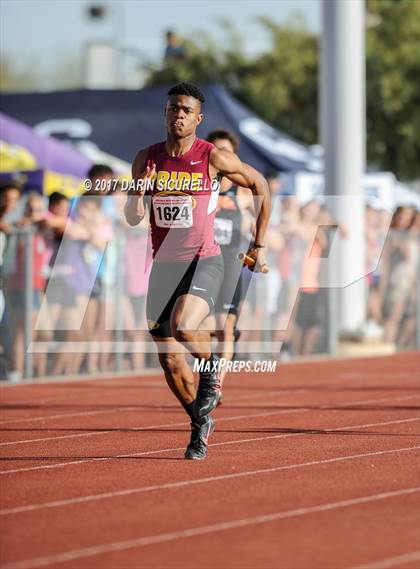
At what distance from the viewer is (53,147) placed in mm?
18406

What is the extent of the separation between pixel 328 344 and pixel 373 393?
17.5 ft

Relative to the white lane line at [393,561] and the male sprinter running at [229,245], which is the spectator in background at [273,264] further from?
the white lane line at [393,561]

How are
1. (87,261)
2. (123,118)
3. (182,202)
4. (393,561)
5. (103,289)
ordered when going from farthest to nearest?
1. (123,118)
2. (103,289)
3. (87,261)
4. (182,202)
5. (393,561)

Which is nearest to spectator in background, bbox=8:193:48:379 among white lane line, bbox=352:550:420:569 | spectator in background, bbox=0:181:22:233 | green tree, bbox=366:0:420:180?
spectator in background, bbox=0:181:22:233

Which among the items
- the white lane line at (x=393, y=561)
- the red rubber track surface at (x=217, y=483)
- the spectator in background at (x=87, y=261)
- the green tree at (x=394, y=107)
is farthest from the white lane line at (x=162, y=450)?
the green tree at (x=394, y=107)

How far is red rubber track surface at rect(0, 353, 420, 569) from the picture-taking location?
19.5 feet

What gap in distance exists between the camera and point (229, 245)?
12.0 metres

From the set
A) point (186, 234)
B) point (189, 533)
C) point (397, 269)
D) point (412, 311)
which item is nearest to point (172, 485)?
point (189, 533)

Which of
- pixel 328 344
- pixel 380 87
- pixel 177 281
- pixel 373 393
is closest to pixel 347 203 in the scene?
pixel 328 344

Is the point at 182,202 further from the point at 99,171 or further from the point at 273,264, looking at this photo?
the point at 273,264

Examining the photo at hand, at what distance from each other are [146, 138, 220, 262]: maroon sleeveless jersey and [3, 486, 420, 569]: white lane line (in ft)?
7.68

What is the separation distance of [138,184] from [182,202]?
30 centimetres

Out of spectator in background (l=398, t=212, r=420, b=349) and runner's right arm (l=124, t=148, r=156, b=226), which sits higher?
runner's right arm (l=124, t=148, r=156, b=226)

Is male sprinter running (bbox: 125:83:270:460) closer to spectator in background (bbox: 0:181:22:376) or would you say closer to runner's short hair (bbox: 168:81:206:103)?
runner's short hair (bbox: 168:81:206:103)
